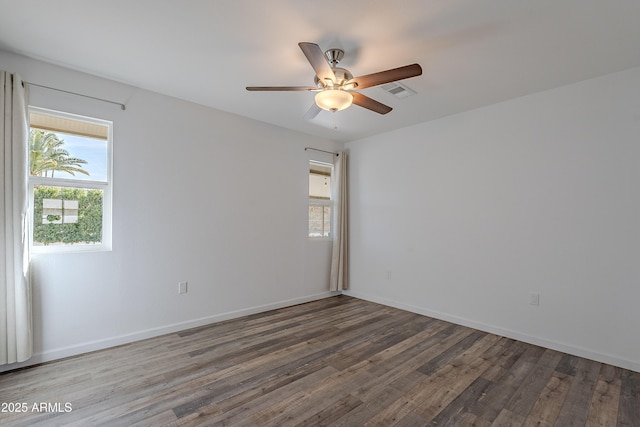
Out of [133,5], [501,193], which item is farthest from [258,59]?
[501,193]

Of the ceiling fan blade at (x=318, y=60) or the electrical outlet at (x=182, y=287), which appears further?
the electrical outlet at (x=182, y=287)

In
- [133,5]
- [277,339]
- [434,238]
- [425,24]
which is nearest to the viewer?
[133,5]

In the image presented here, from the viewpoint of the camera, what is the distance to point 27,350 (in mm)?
2469

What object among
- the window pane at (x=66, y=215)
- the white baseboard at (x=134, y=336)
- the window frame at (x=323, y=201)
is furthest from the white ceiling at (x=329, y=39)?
the white baseboard at (x=134, y=336)

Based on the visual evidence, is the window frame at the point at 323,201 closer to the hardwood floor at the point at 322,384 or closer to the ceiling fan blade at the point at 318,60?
the hardwood floor at the point at 322,384

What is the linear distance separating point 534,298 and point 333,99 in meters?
2.97

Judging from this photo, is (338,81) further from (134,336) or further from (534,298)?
(134,336)

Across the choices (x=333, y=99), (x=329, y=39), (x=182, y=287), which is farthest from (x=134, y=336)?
(x=329, y=39)

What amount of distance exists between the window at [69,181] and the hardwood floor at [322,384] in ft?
3.71

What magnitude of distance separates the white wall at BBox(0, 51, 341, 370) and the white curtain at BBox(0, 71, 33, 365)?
0.16m

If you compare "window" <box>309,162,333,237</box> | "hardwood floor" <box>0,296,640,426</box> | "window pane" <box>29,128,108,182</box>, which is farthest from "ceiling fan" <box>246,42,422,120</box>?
"window" <box>309,162,333,237</box>

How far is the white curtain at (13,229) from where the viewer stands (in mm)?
2389

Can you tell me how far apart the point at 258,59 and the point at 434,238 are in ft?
10.00

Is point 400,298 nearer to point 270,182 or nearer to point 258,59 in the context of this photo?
point 270,182
